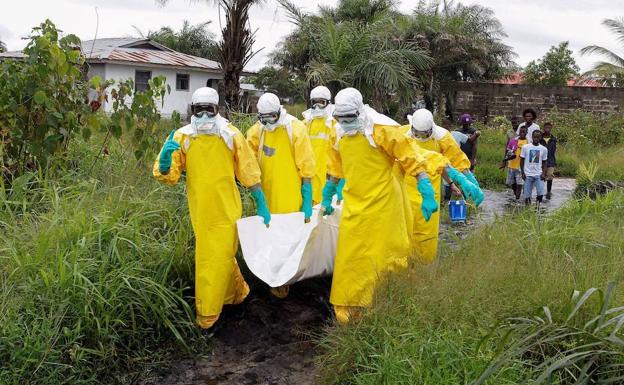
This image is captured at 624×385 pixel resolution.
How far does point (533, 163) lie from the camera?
385 inches

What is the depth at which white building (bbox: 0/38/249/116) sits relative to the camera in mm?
23453

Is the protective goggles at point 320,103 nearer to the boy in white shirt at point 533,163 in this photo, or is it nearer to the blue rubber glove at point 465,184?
the blue rubber glove at point 465,184

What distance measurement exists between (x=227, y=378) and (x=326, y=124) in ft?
10.7

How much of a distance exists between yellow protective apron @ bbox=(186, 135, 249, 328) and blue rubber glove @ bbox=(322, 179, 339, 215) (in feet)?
2.41

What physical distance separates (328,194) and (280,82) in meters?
18.6

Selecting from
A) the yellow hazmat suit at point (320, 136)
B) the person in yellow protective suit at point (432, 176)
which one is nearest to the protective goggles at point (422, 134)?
the person in yellow protective suit at point (432, 176)

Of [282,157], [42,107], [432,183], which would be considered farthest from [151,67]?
[432,183]

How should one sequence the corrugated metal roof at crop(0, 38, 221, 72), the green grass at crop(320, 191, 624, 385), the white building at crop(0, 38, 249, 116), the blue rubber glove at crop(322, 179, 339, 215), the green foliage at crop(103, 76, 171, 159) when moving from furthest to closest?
1. the corrugated metal roof at crop(0, 38, 221, 72)
2. the white building at crop(0, 38, 249, 116)
3. the green foliage at crop(103, 76, 171, 159)
4. the blue rubber glove at crop(322, 179, 339, 215)
5. the green grass at crop(320, 191, 624, 385)

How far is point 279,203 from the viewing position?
5.93 m

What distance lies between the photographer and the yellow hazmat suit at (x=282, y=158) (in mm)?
5832

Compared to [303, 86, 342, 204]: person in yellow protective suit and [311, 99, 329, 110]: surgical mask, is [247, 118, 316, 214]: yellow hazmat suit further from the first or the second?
[311, 99, 329, 110]: surgical mask

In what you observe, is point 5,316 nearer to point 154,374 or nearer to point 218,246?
point 154,374

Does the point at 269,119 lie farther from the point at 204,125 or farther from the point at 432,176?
the point at 432,176

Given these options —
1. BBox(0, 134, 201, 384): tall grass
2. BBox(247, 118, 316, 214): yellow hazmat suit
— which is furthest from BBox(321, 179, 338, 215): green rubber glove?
BBox(0, 134, 201, 384): tall grass
